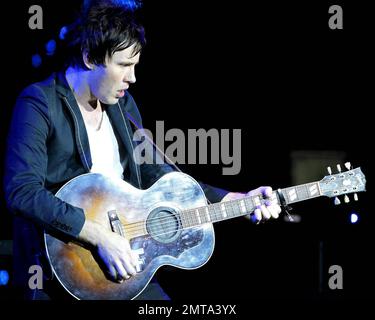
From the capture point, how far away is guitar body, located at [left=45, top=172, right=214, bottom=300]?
2.40 metres

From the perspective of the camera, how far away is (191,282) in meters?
4.02

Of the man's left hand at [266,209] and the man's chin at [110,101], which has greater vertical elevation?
the man's chin at [110,101]

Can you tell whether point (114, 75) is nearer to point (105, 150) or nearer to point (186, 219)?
point (105, 150)

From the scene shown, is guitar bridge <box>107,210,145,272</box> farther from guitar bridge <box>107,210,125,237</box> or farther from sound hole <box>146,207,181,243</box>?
sound hole <box>146,207,181,243</box>

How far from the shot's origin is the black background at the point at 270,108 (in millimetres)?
3918

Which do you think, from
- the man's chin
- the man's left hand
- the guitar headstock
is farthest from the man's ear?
the guitar headstock

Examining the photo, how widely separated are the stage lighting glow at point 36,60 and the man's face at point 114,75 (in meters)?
0.76

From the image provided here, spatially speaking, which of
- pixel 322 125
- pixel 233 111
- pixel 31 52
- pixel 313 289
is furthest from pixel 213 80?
pixel 313 289

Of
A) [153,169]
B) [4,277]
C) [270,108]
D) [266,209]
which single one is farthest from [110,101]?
[270,108]

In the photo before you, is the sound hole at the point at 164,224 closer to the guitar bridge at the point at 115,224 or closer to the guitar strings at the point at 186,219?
the guitar strings at the point at 186,219

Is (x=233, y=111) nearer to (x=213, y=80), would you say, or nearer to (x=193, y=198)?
(x=213, y=80)

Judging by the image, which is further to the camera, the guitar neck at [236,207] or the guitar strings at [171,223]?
the guitar neck at [236,207]

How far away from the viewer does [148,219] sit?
2.63 metres

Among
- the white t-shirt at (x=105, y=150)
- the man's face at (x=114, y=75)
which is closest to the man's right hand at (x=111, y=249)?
the white t-shirt at (x=105, y=150)
